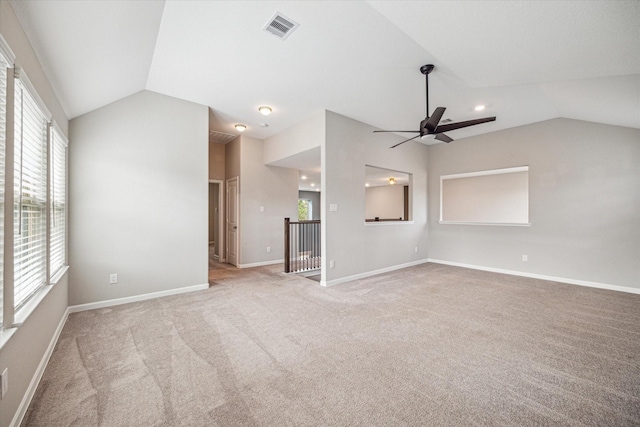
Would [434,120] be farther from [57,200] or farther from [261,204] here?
[57,200]

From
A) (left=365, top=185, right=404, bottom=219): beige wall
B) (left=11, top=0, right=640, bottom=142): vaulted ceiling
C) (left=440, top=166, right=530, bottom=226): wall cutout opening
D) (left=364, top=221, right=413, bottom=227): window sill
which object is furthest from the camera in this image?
(left=365, top=185, right=404, bottom=219): beige wall

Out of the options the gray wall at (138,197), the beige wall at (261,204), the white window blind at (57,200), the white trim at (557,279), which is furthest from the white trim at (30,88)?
the white trim at (557,279)

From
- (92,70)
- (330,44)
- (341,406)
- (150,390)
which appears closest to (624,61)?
(330,44)

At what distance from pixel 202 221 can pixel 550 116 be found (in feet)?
20.7

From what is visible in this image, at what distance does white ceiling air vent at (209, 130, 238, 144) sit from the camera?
5.65 metres

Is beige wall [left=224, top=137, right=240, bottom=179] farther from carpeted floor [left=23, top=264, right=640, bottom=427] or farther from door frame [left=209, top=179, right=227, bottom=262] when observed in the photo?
carpeted floor [left=23, top=264, right=640, bottom=427]

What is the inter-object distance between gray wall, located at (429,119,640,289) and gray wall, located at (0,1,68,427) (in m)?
6.73

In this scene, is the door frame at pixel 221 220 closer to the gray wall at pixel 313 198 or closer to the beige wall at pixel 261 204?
the beige wall at pixel 261 204

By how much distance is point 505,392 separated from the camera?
1.77m

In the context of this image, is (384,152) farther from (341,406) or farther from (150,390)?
(150,390)

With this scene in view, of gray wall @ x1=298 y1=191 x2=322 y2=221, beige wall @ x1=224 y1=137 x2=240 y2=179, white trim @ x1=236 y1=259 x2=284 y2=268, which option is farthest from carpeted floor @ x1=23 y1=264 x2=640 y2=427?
gray wall @ x1=298 y1=191 x2=322 y2=221

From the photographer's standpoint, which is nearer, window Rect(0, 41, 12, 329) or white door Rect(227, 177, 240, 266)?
window Rect(0, 41, 12, 329)

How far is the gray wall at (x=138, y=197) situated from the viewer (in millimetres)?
3287

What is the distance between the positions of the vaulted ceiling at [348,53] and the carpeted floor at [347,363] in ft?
8.13
